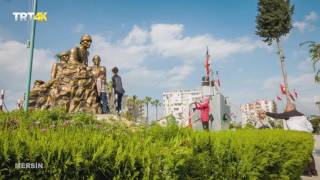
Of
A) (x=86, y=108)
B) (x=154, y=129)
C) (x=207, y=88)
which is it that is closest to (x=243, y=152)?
(x=154, y=129)

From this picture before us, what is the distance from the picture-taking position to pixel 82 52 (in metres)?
18.8

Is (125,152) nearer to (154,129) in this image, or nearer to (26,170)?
(26,170)

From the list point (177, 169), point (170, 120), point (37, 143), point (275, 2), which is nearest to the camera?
point (37, 143)

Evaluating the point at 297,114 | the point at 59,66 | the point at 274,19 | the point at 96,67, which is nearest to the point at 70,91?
the point at 59,66

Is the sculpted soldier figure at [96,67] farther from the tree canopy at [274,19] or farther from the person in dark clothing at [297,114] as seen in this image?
the tree canopy at [274,19]

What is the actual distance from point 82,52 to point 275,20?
28048 mm

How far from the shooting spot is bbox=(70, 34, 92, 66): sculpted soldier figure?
18484 millimetres

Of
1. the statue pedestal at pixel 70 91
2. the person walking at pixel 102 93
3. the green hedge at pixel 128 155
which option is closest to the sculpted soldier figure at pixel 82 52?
→ the statue pedestal at pixel 70 91

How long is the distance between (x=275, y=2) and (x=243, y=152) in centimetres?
3886

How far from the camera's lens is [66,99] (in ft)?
57.7

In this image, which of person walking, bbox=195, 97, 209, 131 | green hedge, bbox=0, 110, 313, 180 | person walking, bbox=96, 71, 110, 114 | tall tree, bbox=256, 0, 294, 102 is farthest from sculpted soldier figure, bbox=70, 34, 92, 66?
tall tree, bbox=256, 0, 294, 102

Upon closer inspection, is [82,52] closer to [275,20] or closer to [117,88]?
[117,88]

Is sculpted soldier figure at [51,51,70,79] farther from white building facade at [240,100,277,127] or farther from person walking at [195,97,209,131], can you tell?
white building facade at [240,100,277,127]

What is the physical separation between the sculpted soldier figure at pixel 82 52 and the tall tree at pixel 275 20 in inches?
1048
